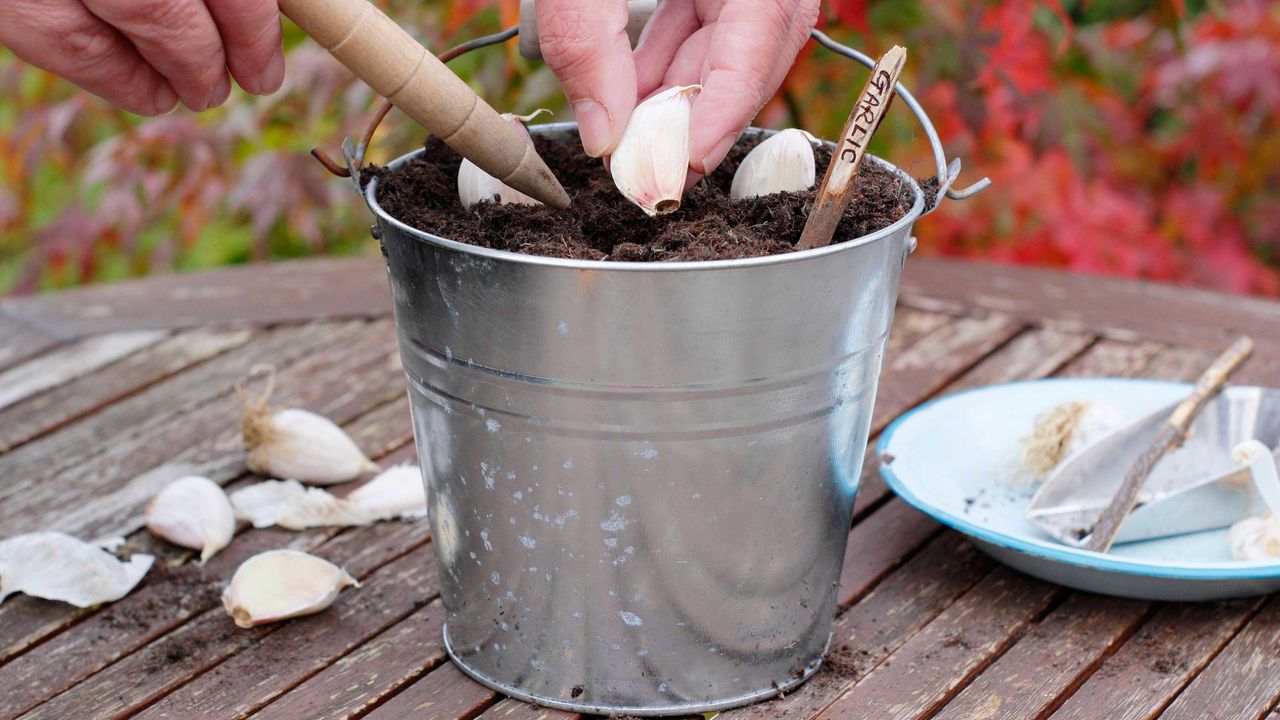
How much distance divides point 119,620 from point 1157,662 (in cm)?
98

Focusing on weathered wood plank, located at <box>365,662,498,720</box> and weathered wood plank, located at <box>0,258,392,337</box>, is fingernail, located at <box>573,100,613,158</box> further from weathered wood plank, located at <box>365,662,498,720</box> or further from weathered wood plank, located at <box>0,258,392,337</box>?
weathered wood plank, located at <box>0,258,392,337</box>

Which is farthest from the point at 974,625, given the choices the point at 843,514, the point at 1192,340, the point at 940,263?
the point at 940,263

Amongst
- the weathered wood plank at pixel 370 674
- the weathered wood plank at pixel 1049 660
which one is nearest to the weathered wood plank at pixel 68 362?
the weathered wood plank at pixel 370 674

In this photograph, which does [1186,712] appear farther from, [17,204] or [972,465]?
[17,204]

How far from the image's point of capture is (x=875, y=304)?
3.66ft

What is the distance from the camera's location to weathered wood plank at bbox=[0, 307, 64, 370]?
1.86 metres

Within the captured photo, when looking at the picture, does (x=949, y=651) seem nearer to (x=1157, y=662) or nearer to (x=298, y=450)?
(x=1157, y=662)

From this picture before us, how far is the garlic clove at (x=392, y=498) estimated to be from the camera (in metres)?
1.50

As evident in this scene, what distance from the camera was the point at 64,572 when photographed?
53.1 inches

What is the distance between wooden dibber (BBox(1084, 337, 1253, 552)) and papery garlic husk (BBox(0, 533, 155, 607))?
0.97 meters

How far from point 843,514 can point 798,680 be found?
6.1 inches

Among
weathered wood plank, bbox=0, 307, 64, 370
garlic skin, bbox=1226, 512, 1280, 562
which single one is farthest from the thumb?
weathered wood plank, bbox=0, 307, 64, 370

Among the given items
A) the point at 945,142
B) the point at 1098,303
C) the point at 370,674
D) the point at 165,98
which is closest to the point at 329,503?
the point at 370,674

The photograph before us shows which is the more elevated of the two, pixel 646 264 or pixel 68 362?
pixel 646 264
